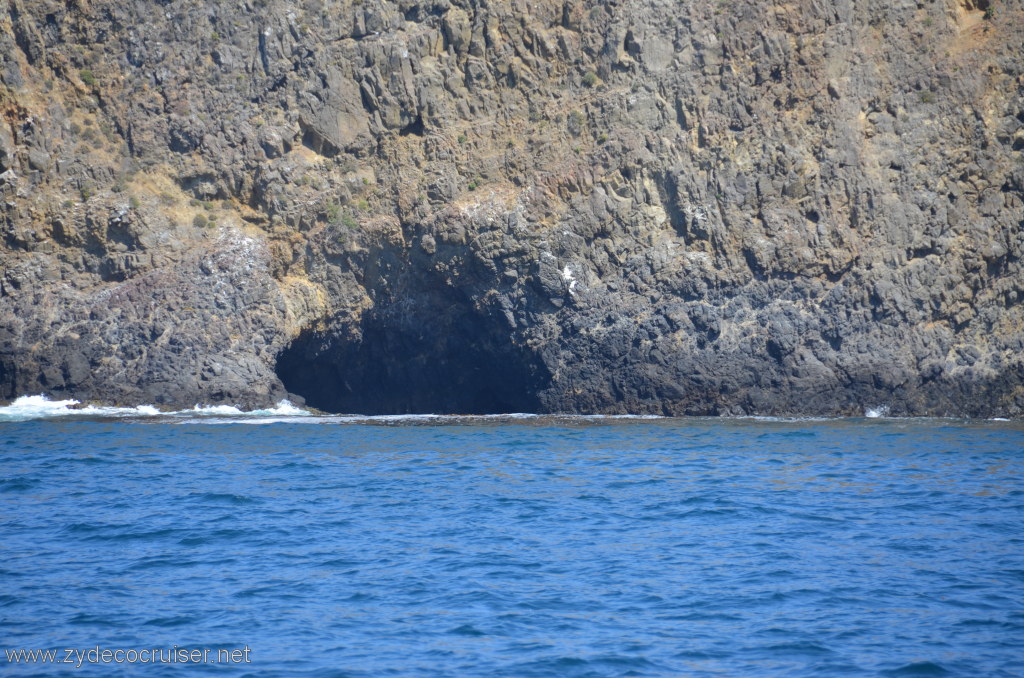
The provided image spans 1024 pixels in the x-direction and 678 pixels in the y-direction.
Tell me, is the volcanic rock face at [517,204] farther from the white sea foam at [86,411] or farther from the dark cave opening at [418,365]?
the white sea foam at [86,411]

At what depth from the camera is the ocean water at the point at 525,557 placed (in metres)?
9.34

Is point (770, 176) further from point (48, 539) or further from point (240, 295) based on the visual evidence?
point (48, 539)

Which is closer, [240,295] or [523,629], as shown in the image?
[523,629]

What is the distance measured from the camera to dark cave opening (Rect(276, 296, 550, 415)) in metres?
27.2

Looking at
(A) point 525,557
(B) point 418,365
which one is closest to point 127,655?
(A) point 525,557

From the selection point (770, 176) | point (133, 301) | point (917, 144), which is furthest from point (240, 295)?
point (917, 144)

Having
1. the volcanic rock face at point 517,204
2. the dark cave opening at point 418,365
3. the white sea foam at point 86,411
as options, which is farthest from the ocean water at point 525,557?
the dark cave opening at point 418,365

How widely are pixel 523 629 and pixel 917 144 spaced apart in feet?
70.2

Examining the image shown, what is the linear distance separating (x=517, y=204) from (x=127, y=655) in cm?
1930

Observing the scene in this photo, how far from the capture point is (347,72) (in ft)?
95.5

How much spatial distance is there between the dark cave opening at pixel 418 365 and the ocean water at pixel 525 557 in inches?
240

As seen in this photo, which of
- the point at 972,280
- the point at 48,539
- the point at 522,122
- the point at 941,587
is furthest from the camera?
the point at 522,122

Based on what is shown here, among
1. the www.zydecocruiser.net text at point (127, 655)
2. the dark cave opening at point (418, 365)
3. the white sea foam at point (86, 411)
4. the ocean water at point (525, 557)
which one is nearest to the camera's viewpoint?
the www.zydecocruiser.net text at point (127, 655)

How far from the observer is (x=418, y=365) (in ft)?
91.2
